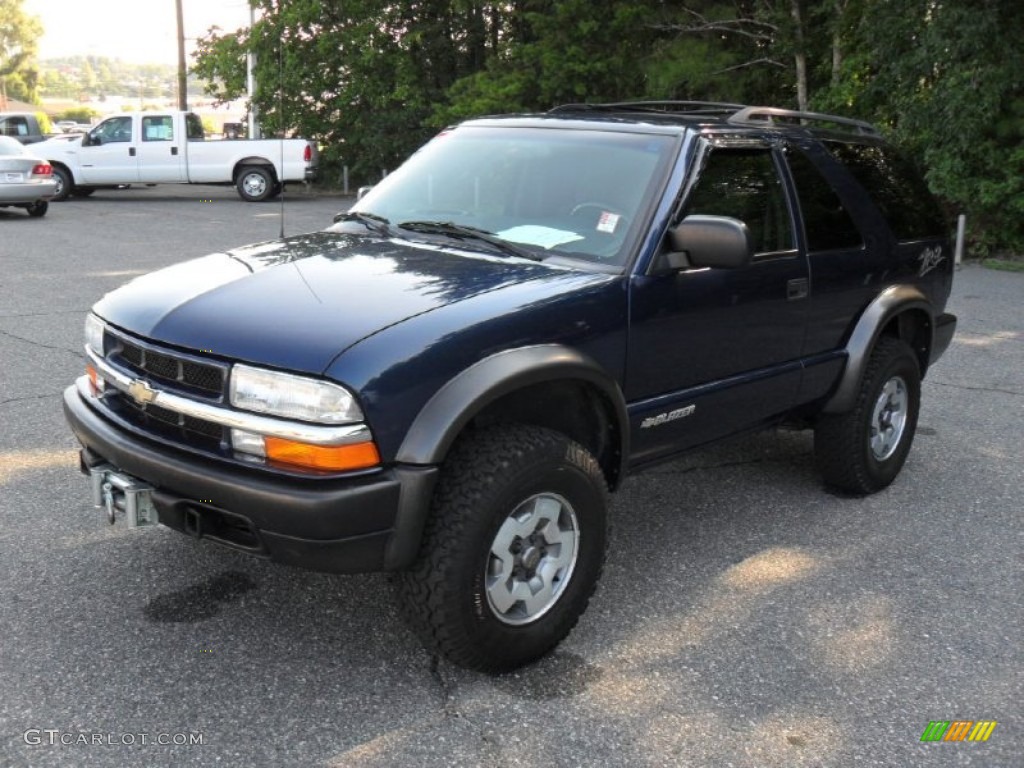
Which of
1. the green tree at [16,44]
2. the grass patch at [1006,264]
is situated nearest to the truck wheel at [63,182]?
the grass patch at [1006,264]

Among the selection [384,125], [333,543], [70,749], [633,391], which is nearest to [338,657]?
[333,543]

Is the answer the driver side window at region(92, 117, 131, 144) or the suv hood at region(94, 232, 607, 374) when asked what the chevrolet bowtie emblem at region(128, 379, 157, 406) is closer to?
the suv hood at region(94, 232, 607, 374)

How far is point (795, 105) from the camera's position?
18.9 meters

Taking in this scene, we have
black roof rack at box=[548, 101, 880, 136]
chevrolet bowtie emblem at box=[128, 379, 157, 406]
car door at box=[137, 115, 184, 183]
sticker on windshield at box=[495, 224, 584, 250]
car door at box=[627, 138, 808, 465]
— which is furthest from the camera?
car door at box=[137, 115, 184, 183]

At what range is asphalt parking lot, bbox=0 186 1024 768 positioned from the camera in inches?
118

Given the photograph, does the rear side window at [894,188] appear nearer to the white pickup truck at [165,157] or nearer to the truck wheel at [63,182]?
the white pickup truck at [165,157]

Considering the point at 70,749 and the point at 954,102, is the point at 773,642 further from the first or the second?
the point at 954,102

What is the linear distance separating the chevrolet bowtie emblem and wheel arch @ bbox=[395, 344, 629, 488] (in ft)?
2.81

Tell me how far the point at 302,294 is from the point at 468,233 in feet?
2.85

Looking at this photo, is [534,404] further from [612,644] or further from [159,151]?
[159,151]

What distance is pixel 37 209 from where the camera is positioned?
18.7 meters

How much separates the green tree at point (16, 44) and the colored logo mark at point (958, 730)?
4453 inches

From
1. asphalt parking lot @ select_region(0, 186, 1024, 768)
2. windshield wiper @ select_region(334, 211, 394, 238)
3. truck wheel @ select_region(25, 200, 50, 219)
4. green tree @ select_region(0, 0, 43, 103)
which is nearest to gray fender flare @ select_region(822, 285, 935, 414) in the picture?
asphalt parking lot @ select_region(0, 186, 1024, 768)

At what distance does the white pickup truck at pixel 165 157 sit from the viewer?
2222cm
